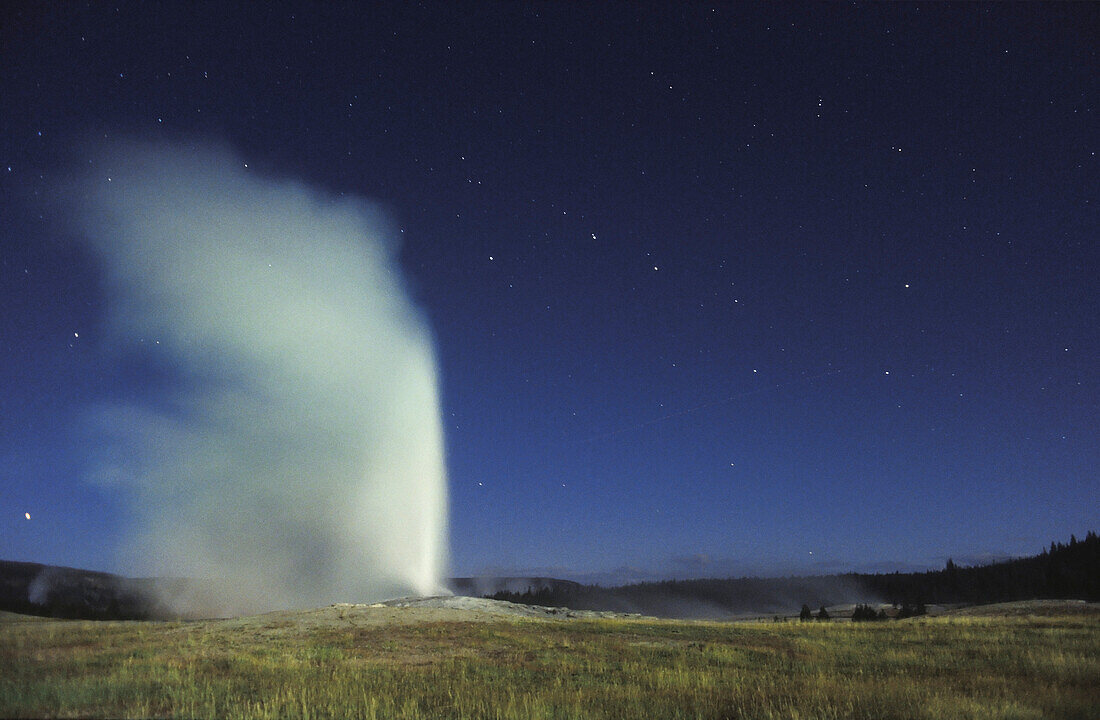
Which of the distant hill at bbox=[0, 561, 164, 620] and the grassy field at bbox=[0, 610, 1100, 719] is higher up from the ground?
the grassy field at bbox=[0, 610, 1100, 719]

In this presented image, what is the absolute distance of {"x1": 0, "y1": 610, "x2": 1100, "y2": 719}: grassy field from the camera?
1346 cm

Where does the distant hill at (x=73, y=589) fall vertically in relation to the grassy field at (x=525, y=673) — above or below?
below

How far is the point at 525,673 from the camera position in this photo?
20.0 metres

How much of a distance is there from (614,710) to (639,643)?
16224 millimetres

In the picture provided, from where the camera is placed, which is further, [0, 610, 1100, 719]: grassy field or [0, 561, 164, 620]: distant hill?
[0, 561, 164, 620]: distant hill

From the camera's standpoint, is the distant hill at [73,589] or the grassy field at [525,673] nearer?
the grassy field at [525,673]

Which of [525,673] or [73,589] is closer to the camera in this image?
[525,673]

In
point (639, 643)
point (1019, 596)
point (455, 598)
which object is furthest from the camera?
point (1019, 596)

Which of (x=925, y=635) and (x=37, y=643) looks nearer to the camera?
(x=37, y=643)

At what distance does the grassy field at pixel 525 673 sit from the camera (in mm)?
13461

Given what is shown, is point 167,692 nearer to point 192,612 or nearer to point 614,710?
point 614,710

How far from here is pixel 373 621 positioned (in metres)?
34.8

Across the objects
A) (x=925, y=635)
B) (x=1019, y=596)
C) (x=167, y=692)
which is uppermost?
(x=167, y=692)

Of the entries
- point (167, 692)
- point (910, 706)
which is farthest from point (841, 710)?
point (167, 692)
